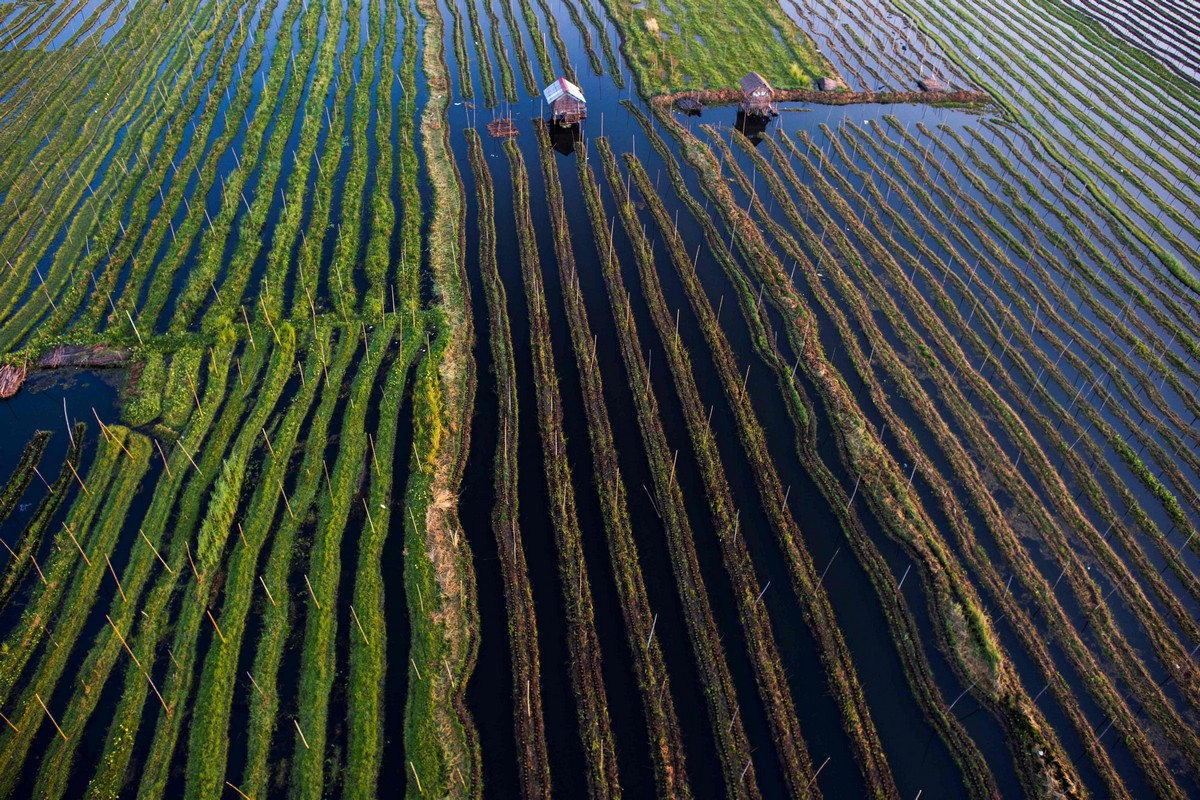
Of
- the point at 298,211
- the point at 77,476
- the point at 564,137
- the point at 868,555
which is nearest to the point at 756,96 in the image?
the point at 564,137

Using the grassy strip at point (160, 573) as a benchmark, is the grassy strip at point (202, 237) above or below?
above

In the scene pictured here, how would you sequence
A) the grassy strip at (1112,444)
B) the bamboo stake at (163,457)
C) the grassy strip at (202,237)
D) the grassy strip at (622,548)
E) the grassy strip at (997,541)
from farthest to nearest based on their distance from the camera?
the grassy strip at (202,237)
the bamboo stake at (163,457)
the grassy strip at (1112,444)
the grassy strip at (997,541)
the grassy strip at (622,548)

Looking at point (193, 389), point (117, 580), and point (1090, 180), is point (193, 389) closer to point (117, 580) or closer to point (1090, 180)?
point (117, 580)

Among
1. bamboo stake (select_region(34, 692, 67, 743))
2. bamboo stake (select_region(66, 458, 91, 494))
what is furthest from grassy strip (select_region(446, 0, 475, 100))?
bamboo stake (select_region(34, 692, 67, 743))

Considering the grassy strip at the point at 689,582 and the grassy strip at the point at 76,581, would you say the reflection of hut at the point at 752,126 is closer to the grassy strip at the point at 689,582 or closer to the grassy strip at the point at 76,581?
the grassy strip at the point at 689,582

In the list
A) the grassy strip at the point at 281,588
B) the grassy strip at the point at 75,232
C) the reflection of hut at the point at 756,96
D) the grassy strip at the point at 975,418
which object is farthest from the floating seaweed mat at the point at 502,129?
the grassy strip at the point at 281,588

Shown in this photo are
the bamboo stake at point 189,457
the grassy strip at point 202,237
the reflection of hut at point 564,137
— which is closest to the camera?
Answer: the bamboo stake at point 189,457

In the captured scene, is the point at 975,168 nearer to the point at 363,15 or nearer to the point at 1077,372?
the point at 1077,372
